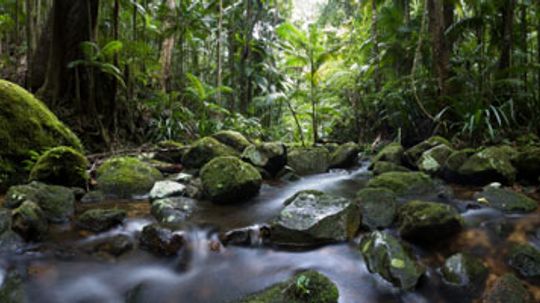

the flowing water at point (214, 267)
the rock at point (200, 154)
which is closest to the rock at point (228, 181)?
the flowing water at point (214, 267)

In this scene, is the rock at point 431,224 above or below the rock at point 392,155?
below

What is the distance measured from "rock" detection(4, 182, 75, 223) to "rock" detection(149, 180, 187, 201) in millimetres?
831

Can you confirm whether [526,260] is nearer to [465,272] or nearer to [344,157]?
[465,272]

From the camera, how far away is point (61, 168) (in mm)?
4070

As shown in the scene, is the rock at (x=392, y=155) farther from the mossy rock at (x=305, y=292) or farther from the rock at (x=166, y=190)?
the mossy rock at (x=305, y=292)

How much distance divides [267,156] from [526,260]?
12.0 ft

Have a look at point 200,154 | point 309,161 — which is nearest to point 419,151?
point 309,161

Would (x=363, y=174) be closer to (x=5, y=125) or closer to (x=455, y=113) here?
(x=455, y=113)

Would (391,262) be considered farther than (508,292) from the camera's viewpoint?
Yes

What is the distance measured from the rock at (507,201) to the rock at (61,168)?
14.8 ft

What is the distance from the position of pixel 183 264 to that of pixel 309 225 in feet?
3.52

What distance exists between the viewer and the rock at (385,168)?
525 centimetres

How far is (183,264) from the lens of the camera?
279 cm

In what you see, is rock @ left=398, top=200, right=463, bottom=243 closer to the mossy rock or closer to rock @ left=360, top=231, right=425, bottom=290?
rock @ left=360, top=231, right=425, bottom=290
